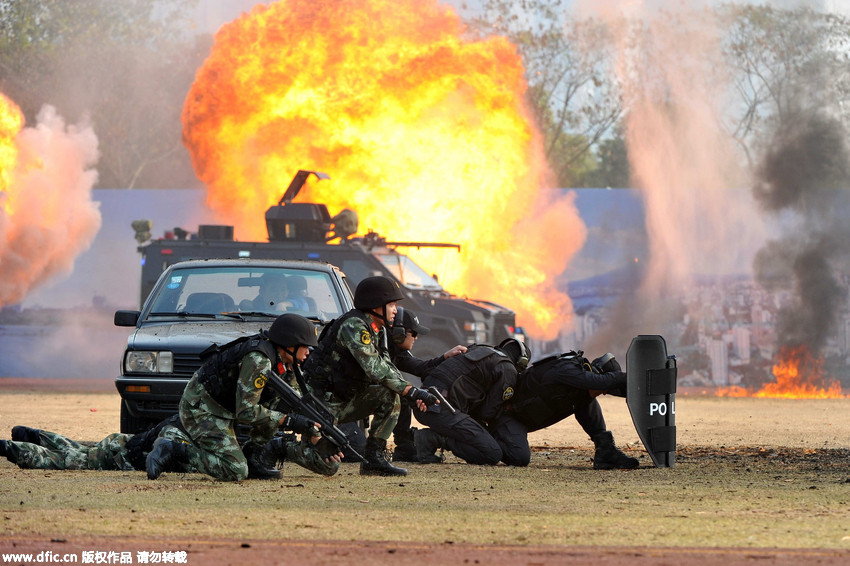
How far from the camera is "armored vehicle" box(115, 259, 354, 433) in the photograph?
396 inches

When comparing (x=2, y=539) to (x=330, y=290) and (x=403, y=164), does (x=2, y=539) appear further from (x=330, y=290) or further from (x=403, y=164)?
(x=403, y=164)

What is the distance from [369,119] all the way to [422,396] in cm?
1646

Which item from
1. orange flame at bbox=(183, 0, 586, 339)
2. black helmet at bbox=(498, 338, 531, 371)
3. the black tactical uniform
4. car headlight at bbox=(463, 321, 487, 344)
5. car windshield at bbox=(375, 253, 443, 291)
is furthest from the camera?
orange flame at bbox=(183, 0, 586, 339)

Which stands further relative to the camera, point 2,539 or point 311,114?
point 311,114

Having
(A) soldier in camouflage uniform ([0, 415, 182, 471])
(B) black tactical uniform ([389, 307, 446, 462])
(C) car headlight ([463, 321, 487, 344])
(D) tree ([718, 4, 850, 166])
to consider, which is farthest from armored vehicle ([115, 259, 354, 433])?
(D) tree ([718, 4, 850, 166])

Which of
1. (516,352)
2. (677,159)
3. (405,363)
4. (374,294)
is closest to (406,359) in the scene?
(405,363)

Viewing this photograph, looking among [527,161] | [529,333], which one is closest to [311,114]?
[527,161]

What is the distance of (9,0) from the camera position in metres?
39.7

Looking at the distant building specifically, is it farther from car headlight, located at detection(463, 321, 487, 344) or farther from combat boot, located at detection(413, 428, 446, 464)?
combat boot, located at detection(413, 428, 446, 464)

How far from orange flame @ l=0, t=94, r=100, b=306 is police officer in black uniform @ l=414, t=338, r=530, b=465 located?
18.7m

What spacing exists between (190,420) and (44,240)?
1994 centimetres

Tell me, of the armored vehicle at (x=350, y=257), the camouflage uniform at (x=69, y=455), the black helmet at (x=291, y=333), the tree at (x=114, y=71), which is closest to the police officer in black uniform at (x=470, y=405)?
the black helmet at (x=291, y=333)

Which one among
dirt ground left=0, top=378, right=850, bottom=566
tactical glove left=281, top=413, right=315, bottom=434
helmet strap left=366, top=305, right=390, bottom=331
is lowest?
dirt ground left=0, top=378, right=850, bottom=566

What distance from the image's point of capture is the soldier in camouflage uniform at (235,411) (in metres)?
7.97
